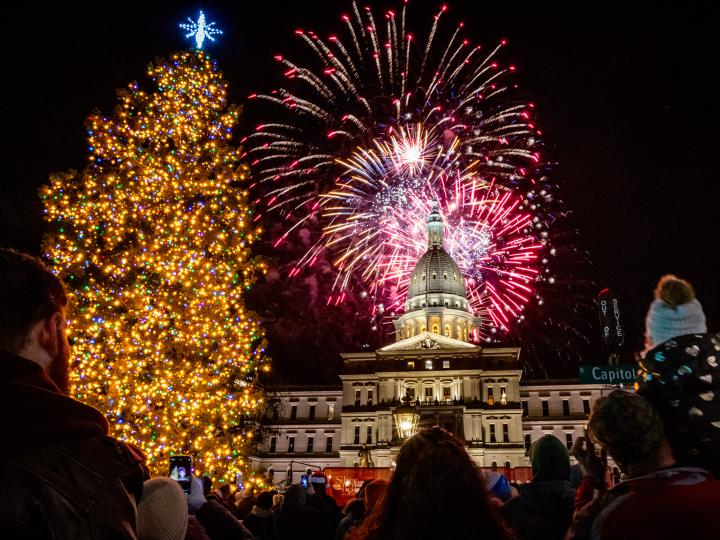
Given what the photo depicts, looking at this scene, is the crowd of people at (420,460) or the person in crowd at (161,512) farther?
the person in crowd at (161,512)

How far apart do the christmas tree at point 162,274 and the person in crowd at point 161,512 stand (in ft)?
43.5

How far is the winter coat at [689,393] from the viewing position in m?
2.90

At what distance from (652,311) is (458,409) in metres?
60.5

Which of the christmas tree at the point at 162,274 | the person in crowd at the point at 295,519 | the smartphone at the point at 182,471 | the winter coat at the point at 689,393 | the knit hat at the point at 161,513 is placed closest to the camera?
the winter coat at the point at 689,393

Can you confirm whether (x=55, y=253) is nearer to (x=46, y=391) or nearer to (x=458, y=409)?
(x=46, y=391)

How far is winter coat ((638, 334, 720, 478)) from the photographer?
9.52 ft

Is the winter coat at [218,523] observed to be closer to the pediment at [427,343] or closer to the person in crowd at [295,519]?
the person in crowd at [295,519]

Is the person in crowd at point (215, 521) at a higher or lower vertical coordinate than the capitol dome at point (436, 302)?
lower

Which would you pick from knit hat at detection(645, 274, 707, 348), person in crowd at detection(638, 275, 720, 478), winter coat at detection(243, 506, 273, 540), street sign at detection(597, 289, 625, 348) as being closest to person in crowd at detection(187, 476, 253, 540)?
person in crowd at detection(638, 275, 720, 478)

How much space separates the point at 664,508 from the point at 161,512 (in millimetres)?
2901

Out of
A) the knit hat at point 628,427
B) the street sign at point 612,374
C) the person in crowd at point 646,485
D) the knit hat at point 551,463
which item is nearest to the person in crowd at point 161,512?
the person in crowd at point 646,485

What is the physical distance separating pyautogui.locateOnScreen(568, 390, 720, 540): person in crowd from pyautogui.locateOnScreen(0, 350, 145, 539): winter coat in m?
2.21

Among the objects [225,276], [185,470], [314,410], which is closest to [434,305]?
[314,410]

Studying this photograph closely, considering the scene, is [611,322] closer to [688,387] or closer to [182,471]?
[688,387]
